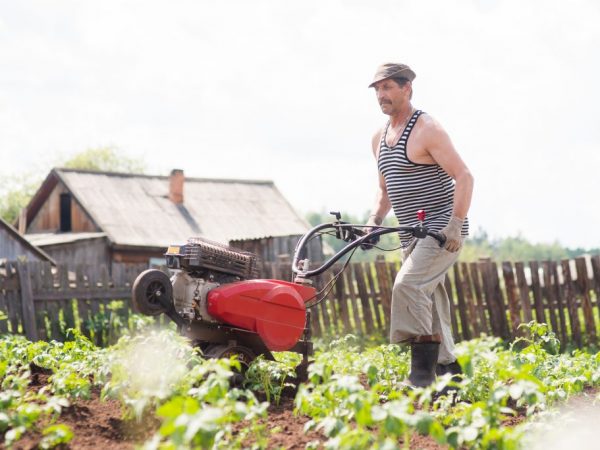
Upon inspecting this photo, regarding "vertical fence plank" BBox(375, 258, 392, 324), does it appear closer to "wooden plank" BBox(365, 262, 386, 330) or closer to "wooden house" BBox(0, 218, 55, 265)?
"wooden plank" BBox(365, 262, 386, 330)

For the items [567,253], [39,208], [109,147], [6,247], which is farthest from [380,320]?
[567,253]

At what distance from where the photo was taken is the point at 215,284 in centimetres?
479

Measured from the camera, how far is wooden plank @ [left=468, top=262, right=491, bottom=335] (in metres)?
10.9

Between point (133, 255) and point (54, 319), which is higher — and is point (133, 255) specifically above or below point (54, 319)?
above

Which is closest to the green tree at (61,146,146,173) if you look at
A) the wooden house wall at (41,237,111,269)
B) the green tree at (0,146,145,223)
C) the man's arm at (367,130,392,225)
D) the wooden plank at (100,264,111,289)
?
the green tree at (0,146,145,223)

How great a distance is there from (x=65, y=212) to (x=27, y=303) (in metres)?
20.5

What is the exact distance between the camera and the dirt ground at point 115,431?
349 centimetres

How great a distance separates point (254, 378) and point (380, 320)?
685 centimetres

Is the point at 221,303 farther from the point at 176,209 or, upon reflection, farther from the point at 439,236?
the point at 176,209

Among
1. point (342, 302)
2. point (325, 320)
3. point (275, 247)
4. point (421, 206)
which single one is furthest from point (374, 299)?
point (275, 247)

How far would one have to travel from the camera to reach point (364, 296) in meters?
11.4

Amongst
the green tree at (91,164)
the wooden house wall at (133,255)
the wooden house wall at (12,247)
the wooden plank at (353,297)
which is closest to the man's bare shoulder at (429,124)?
the wooden plank at (353,297)

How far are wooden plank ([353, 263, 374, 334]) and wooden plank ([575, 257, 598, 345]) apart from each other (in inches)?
106

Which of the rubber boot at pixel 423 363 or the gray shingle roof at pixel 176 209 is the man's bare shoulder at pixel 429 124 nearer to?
the rubber boot at pixel 423 363
